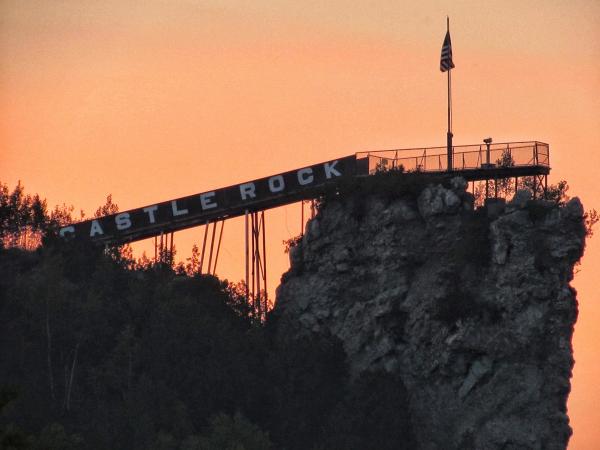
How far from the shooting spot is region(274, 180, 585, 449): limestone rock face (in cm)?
12212

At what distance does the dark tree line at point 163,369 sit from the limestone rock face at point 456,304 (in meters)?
2.26

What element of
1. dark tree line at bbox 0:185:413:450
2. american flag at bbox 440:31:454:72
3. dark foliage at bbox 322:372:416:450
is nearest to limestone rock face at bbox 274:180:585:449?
dark foliage at bbox 322:372:416:450

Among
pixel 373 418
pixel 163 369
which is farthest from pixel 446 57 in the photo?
pixel 163 369

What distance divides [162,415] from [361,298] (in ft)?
47.2

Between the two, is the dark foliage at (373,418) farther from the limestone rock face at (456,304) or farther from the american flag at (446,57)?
the american flag at (446,57)

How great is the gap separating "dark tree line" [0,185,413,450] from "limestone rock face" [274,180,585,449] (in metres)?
2.26

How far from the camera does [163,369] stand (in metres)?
134

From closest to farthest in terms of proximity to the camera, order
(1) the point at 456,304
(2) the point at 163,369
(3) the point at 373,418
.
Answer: (1) the point at 456,304 → (3) the point at 373,418 → (2) the point at 163,369

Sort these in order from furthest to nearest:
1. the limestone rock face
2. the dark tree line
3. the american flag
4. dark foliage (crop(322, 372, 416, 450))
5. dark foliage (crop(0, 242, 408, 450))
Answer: the american flag → dark foliage (crop(0, 242, 408, 450)) → the dark tree line → dark foliage (crop(322, 372, 416, 450)) → the limestone rock face

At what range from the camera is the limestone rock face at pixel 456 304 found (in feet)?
401

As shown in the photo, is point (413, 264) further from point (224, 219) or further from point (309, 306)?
point (224, 219)

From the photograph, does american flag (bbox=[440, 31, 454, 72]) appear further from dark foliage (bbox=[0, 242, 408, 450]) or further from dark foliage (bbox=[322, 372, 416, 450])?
dark foliage (bbox=[322, 372, 416, 450])

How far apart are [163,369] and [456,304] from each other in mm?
20430

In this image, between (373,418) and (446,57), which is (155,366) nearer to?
(373,418)
